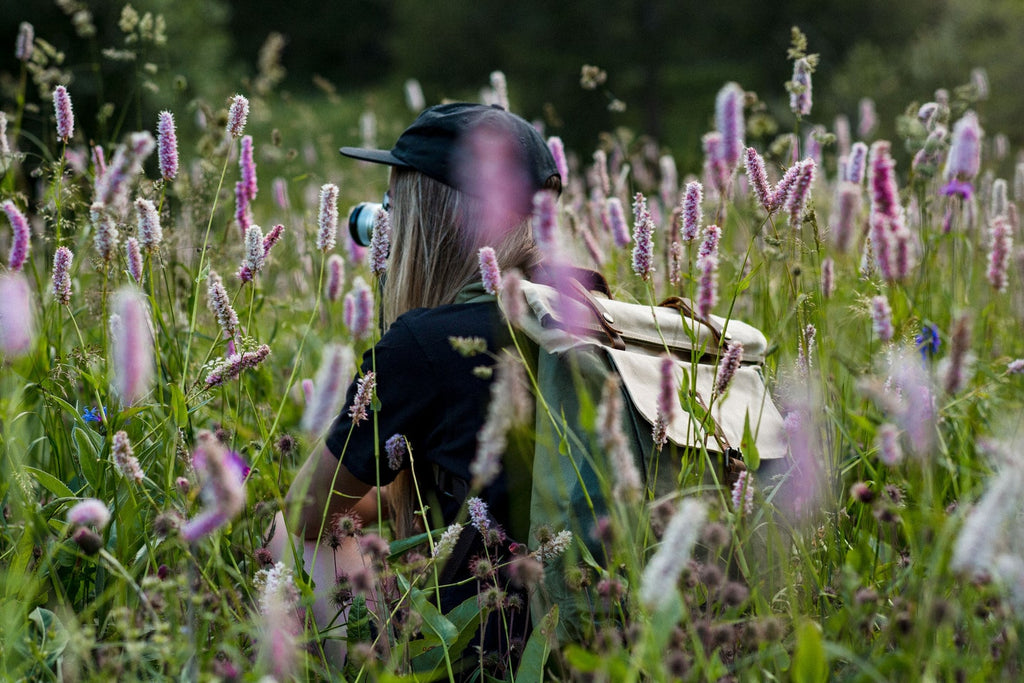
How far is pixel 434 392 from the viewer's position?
6.59 ft

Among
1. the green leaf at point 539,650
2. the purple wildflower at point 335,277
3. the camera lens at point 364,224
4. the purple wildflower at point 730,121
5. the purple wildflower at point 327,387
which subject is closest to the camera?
the purple wildflower at point 327,387

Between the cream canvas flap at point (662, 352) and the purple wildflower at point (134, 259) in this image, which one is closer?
the cream canvas flap at point (662, 352)


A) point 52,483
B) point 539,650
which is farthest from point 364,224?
point 539,650

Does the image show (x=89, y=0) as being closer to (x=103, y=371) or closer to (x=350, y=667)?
(x=103, y=371)

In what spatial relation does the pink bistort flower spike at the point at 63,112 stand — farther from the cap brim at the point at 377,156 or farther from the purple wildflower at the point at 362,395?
the purple wildflower at the point at 362,395

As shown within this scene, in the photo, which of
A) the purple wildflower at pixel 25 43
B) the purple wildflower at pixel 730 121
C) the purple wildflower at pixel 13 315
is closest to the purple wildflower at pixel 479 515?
the purple wildflower at pixel 13 315

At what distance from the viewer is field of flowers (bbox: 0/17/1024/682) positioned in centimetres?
120

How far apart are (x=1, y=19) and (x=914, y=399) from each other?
12.2 meters

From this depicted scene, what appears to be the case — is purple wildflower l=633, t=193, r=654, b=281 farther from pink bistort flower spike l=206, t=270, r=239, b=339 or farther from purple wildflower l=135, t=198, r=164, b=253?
purple wildflower l=135, t=198, r=164, b=253

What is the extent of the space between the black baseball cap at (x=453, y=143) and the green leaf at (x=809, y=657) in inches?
A: 54.2

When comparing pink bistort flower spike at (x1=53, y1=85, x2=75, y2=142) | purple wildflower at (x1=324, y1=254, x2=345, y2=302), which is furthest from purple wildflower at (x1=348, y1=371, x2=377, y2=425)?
purple wildflower at (x1=324, y1=254, x2=345, y2=302)

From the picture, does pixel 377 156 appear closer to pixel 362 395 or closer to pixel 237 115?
pixel 237 115

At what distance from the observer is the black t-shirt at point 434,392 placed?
198 centimetres

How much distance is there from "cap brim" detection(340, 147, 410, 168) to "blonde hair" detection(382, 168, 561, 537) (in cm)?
4
